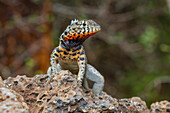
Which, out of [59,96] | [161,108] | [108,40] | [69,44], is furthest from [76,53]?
[108,40]

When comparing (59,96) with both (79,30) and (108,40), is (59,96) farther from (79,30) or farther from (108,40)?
(108,40)

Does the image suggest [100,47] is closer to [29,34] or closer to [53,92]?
[29,34]

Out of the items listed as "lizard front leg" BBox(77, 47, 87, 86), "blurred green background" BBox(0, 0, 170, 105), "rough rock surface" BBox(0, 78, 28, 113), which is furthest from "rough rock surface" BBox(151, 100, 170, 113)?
"blurred green background" BBox(0, 0, 170, 105)

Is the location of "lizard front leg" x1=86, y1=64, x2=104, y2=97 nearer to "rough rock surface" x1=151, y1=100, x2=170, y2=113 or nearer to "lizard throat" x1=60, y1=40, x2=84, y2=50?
"lizard throat" x1=60, y1=40, x2=84, y2=50

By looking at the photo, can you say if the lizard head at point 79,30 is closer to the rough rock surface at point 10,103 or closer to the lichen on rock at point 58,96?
the lichen on rock at point 58,96

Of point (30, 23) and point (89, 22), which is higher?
point (30, 23)

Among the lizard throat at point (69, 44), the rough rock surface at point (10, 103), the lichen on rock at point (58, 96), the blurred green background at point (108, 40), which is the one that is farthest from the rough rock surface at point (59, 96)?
the blurred green background at point (108, 40)

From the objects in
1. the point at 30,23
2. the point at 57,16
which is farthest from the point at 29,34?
the point at 57,16
